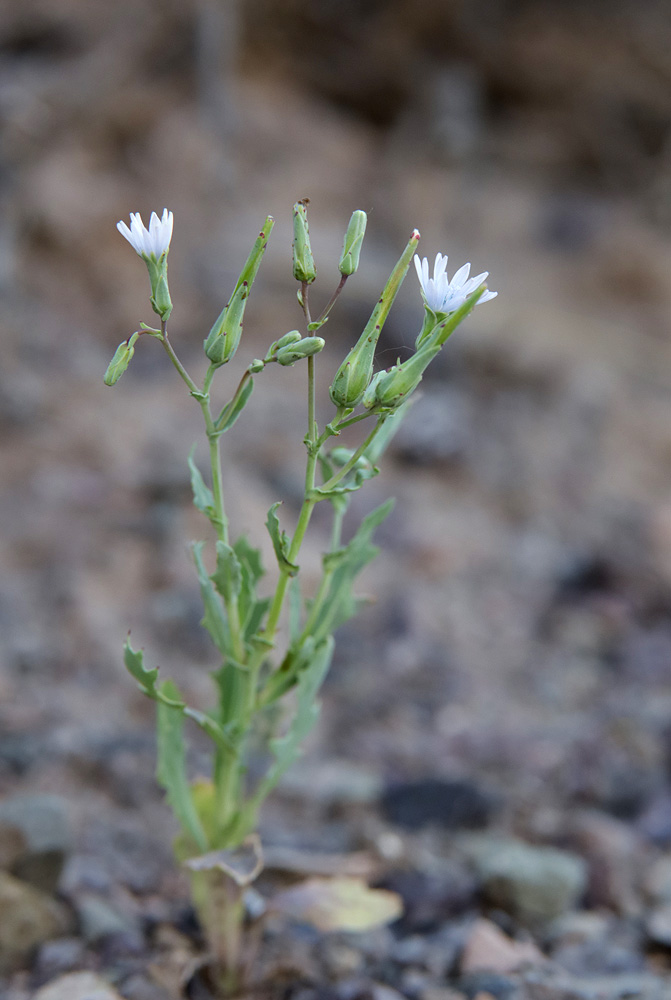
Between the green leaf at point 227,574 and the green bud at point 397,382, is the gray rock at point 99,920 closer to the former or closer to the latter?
the green leaf at point 227,574

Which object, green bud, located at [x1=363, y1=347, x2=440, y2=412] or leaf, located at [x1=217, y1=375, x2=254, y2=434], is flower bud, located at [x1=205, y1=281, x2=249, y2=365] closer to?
leaf, located at [x1=217, y1=375, x2=254, y2=434]

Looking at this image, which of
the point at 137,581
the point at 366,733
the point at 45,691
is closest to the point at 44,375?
the point at 137,581

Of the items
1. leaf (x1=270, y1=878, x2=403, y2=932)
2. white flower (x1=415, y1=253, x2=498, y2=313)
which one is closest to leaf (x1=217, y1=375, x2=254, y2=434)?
white flower (x1=415, y1=253, x2=498, y2=313)

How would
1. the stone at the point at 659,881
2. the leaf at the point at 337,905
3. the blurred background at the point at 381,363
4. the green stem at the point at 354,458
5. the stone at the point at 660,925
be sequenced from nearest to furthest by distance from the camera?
the green stem at the point at 354,458 < the leaf at the point at 337,905 < the stone at the point at 660,925 < the stone at the point at 659,881 < the blurred background at the point at 381,363

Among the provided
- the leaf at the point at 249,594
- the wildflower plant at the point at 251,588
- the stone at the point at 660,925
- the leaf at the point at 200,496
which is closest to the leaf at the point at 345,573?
the wildflower plant at the point at 251,588

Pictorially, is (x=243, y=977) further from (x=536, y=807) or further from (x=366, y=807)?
(x=536, y=807)
